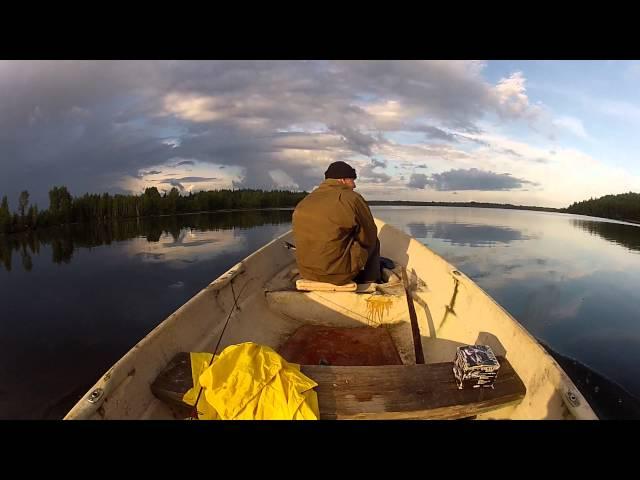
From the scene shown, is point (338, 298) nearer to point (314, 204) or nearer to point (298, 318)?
point (298, 318)

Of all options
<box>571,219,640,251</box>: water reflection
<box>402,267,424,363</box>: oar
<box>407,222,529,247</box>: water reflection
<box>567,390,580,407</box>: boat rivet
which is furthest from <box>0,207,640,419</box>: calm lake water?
<box>567,390,580,407</box>: boat rivet

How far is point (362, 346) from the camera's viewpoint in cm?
398

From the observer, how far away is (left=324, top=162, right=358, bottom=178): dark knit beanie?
4.66 metres

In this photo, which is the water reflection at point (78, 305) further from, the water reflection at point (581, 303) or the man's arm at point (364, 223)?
the water reflection at point (581, 303)

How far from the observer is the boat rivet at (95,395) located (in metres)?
1.91

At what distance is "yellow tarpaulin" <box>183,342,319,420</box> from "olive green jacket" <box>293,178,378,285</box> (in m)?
2.10

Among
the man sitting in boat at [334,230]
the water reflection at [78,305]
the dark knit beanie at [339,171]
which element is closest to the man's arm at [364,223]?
the man sitting in boat at [334,230]

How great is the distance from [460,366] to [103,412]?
2.32 m

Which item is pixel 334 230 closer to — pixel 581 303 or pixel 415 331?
pixel 415 331
